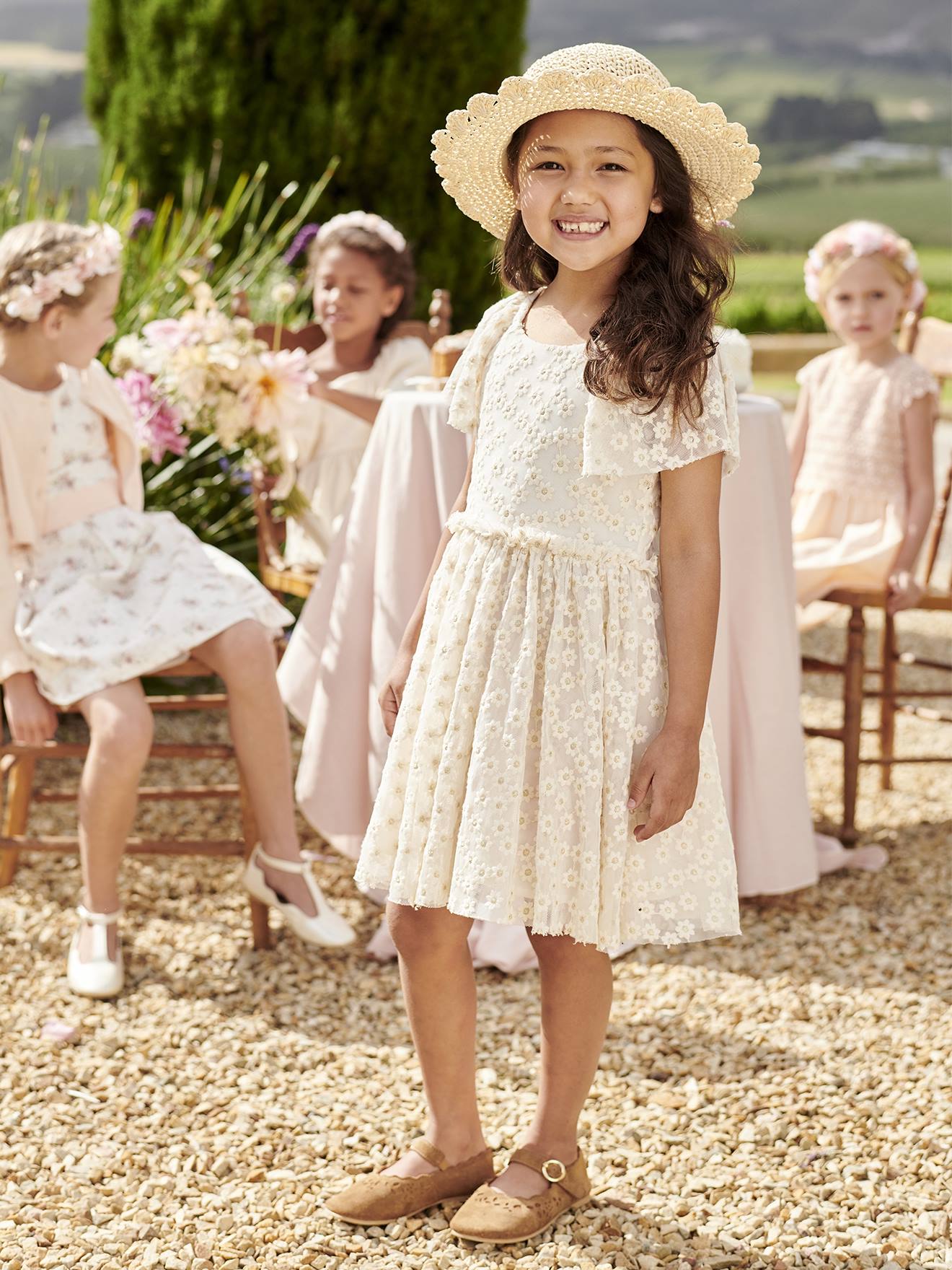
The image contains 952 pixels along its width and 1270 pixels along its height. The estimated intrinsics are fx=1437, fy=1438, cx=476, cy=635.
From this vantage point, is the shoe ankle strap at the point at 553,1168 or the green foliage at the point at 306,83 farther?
the green foliage at the point at 306,83

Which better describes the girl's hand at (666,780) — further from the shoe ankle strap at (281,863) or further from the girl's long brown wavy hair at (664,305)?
the shoe ankle strap at (281,863)

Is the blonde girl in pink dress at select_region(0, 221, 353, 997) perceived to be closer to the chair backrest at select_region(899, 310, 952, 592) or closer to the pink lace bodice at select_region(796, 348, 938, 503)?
the pink lace bodice at select_region(796, 348, 938, 503)

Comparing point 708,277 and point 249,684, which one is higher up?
point 708,277

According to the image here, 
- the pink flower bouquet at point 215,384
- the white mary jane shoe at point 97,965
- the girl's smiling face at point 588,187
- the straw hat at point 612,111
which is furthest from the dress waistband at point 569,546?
the pink flower bouquet at point 215,384

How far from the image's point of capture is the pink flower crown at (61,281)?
2658 millimetres

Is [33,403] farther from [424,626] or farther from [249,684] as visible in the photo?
[424,626]

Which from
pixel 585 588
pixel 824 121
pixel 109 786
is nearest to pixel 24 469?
pixel 109 786

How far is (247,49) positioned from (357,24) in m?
0.46

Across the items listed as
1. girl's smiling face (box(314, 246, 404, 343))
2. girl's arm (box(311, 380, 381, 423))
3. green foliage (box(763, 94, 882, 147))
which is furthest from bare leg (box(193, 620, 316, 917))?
green foliage (box(763, 94, 882, 147))

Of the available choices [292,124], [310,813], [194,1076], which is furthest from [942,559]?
[194,1076]

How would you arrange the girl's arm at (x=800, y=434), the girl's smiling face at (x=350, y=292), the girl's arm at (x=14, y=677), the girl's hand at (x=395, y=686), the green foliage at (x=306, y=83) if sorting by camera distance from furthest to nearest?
the green foliage at (x=306, y=83) → the girl's arm at (x=800, y=434) → the girl's smiling face at (x=350, y=292) → the girl's arm at (x=14, y=677) → the girl's hand at (x=395, y=686)

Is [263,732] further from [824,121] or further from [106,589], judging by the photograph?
[824,121]

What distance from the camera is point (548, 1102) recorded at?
1.85m

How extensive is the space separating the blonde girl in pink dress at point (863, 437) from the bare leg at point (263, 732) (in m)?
1.29
